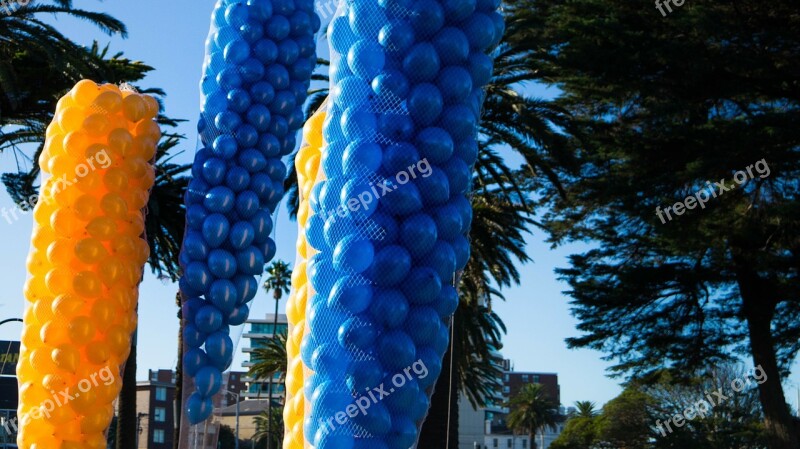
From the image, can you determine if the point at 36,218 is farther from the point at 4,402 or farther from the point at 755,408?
the point at 4,402

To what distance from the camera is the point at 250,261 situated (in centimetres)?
1227

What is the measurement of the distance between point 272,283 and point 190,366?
5602 centimetres

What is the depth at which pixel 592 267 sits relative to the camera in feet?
75.4

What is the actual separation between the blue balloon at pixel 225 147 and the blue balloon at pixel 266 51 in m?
1.16

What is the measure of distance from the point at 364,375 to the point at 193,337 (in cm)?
533

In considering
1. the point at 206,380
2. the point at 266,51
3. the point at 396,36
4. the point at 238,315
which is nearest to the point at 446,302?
the point at 396,36

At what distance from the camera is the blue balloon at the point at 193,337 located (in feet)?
39.5

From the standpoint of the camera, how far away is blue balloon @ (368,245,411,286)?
739cm

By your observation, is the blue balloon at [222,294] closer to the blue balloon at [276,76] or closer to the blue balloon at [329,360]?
the blue balloon at [276,76]

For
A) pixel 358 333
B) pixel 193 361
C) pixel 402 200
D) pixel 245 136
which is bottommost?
pixel 358 333

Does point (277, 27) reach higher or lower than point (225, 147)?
higher

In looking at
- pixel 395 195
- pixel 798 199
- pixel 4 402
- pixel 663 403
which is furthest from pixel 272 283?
pixel 395 195

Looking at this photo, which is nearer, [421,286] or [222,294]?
[421,286]

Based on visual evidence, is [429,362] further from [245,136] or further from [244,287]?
[245,136]
